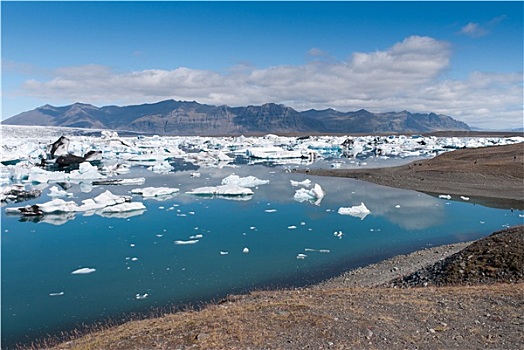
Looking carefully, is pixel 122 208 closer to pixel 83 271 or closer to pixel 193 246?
pixel 193 246

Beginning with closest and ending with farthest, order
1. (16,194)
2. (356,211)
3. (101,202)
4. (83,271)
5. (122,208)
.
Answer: (83,271) < (356,211) < (122,208) < (101,202) < (16,194)

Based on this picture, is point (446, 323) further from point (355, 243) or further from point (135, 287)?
point (355, 243)

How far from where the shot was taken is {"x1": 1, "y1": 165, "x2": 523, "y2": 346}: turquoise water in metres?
9.53

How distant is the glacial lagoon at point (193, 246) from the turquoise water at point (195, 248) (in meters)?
0.04

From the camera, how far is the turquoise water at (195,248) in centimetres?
953

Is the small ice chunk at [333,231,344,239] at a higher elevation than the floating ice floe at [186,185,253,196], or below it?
below

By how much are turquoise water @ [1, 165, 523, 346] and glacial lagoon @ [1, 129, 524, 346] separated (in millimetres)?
36

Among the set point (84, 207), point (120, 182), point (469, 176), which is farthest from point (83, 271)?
point (469, 176)

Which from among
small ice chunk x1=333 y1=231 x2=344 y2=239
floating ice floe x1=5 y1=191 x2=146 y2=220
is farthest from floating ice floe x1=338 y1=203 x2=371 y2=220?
floating ice floe x1=5 y1=191 x2=146 y2=220

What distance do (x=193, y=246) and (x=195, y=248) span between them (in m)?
0.21

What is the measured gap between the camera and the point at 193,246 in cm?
1347

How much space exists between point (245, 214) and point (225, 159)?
2753 centimetres

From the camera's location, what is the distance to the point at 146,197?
22.1 metres

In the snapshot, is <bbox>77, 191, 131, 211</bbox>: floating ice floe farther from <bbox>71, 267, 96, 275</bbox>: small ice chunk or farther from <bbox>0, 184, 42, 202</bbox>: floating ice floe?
<bbox>71, 267, 96, 275</bbox>: small ice chunk
